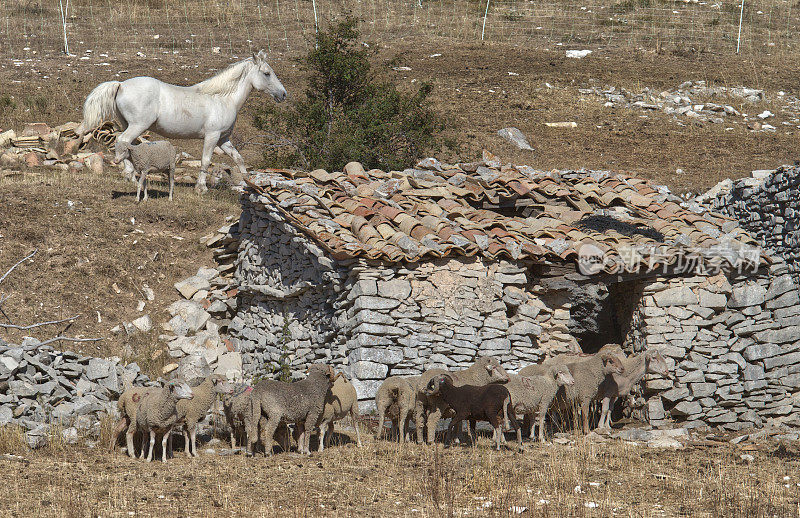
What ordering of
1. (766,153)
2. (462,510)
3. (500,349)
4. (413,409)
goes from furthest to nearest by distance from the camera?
(766,153)
(500,349)
(413,409)
(462,510)

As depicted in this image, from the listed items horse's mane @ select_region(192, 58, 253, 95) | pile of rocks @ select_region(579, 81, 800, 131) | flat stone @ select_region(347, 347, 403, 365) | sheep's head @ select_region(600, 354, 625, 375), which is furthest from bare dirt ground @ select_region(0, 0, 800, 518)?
horse's mane @ select_region(192, 58, 253, 95)

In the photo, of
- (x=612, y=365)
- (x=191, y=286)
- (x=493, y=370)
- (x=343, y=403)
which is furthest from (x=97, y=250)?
(x=612, y=365)

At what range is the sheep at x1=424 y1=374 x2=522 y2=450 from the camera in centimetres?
1069

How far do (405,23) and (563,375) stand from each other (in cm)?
2967

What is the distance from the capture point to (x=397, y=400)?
11180 millimetres

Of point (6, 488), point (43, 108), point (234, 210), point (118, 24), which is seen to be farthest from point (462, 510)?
point (118, 24)

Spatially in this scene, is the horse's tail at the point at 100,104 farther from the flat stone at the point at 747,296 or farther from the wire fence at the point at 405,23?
the wire fence at the point at 405,23

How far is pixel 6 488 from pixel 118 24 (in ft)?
107

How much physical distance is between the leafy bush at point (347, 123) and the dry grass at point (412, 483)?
10.4 m

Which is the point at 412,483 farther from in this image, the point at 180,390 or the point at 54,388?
the point at 54,388

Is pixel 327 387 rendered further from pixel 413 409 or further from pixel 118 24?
pixel 118 24

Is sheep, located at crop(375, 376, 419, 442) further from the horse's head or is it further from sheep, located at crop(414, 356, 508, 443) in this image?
the horse's head

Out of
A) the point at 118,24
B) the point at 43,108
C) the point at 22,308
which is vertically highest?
the point at 118,24

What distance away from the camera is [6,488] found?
8.70 m
